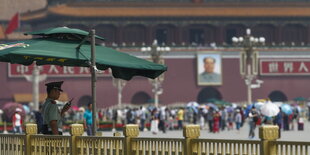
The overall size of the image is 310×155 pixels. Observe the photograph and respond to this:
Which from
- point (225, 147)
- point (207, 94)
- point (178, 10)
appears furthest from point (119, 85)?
point (225, 147)

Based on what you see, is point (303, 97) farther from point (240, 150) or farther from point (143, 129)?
point (240, 150)

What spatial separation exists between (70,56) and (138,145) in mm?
3016

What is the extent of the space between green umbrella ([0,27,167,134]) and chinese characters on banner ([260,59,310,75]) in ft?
201

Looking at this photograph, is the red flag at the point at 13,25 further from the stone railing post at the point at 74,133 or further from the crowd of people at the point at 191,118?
the stone railing post at the point at 74,133

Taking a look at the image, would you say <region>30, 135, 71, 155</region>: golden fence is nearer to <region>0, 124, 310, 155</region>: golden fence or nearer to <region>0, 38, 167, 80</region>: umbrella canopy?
<region>0, 124, 310, 155</region>: golden fence

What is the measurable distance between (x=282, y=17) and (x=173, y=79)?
1118 centimetres

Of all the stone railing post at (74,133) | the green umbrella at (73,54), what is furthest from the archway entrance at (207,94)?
the stone railing post at (74,133)

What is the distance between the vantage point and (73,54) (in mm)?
17125

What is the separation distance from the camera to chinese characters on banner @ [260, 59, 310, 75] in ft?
260

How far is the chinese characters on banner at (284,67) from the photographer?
79188 millimetres

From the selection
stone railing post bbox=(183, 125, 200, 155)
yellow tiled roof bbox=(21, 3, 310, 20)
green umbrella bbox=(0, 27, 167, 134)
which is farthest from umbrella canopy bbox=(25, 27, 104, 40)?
yellow tiled roof bbox=(21, 3, 310, 20)

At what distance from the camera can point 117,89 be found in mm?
76750

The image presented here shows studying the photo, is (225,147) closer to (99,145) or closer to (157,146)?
(157,146)

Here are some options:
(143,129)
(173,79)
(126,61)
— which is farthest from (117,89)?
(126,61)
